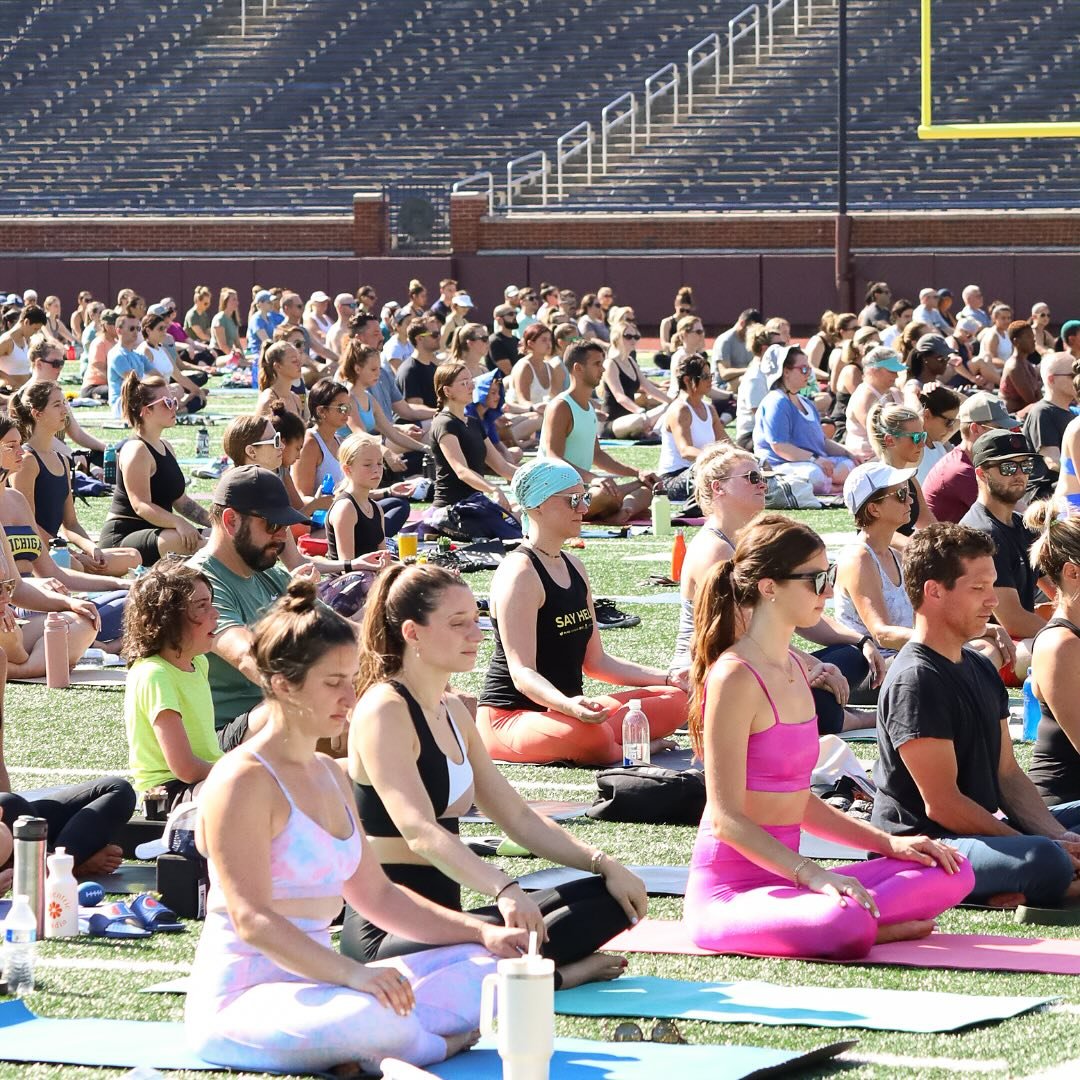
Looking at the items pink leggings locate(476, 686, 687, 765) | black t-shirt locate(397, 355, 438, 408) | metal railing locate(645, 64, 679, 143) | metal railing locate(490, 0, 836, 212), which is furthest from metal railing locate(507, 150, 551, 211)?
pink leggings locate(476, 686, 687, 765)

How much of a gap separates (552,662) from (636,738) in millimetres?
453

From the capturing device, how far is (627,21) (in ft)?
156

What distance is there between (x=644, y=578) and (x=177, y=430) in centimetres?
1156

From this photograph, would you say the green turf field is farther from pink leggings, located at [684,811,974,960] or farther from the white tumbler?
the white tumbler

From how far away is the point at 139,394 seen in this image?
484 inches

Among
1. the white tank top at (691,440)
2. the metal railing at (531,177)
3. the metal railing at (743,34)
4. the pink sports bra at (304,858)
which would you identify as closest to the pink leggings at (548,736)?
the pink sports bra at (304,858)

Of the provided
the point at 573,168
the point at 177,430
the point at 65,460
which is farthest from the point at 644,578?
the point at 573,168

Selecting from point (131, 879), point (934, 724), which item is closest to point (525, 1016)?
point (934, 724)

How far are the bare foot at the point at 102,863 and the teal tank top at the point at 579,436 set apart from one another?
895cm

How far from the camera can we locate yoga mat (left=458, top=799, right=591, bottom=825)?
7992 mm

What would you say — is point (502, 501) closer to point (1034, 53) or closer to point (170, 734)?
point (170, 734)

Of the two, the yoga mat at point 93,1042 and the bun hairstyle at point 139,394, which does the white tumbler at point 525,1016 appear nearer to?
the yoga mat at point 93,1042

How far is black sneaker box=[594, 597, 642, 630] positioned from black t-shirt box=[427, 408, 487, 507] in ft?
10.6

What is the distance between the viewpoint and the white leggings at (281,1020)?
4.84 metres
